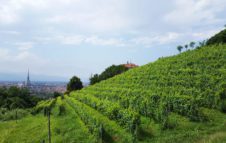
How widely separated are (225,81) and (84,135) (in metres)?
12.8

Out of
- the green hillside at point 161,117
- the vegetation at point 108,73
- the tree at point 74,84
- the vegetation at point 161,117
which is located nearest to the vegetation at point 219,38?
the green hillside at point 161,117

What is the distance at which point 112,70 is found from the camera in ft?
221

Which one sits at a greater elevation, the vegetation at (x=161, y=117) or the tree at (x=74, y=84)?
the tree at (x=74, y=84)

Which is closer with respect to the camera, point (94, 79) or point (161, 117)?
point (161, 117)

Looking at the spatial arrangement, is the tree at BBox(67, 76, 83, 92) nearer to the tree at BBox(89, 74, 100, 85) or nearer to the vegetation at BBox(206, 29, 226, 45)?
the tree at BBox(89, 74, 100, 85)

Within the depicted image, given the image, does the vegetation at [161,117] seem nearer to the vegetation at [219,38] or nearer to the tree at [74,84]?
the vegetation at [219,38]

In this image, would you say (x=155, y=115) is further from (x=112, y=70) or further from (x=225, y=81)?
(x=112, y=70)

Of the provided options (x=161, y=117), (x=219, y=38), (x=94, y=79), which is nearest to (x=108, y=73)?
(x=94, y=79)

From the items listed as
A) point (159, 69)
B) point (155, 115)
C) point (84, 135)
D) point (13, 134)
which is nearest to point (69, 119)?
point (13, 134)

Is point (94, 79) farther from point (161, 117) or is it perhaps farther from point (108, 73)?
point (161, 117)

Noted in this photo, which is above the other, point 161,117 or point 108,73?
point 108,73

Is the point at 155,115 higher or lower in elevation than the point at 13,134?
higher

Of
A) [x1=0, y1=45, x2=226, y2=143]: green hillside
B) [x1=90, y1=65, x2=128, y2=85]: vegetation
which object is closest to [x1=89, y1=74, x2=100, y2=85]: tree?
[x1=90, y1=65, x2=128, y2=85]: vegetation

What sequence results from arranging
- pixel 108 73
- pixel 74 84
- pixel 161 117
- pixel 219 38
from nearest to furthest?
pixel 161 117 → pixel 219 38 → pixel 108 73 → pixel 74 84
